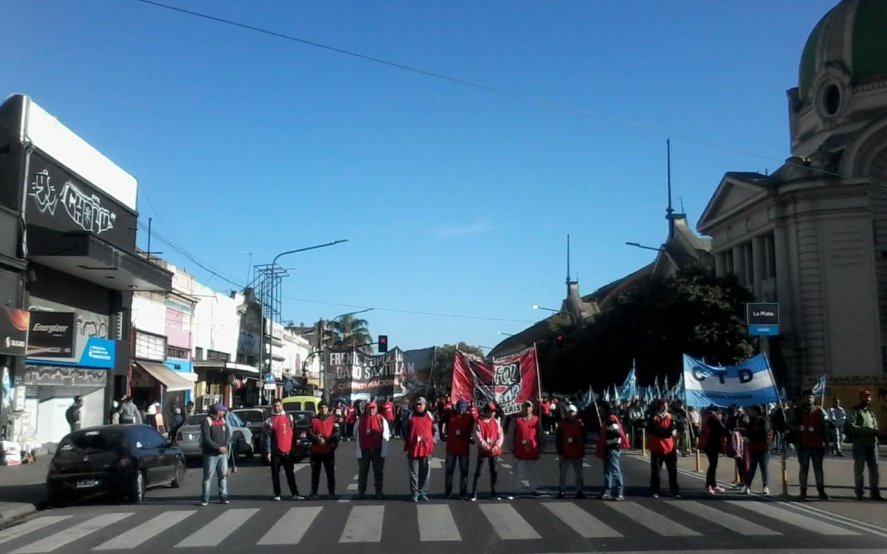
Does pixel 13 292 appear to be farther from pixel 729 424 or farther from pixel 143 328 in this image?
pixel 729 424

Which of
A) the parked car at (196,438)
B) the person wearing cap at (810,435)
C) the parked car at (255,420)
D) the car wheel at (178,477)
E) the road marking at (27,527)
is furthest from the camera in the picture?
the parked car at (255,420)

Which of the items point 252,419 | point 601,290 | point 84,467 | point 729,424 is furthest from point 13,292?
point 601,290

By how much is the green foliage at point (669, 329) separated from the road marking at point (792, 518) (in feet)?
104

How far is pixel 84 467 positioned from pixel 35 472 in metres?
6.47

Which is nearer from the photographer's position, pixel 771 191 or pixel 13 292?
pixel 13 292

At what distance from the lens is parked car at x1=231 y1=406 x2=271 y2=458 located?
2677 centimetres

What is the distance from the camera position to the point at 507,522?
504 inches

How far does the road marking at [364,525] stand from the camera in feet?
37.9

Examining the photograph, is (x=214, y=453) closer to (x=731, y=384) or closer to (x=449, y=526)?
(x=449, y=526)

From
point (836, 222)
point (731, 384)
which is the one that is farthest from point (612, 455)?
point (836, 222)

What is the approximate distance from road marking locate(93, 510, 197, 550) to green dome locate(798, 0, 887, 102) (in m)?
50.5

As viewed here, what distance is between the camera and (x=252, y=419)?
27766mm

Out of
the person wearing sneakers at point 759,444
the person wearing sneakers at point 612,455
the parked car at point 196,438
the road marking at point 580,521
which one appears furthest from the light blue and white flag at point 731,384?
the parked car at point 196,438

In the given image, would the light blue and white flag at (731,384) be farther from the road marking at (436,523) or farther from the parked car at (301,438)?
the parked car at (301,438)
